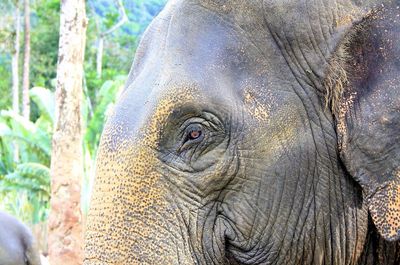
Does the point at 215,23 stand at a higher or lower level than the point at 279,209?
higher

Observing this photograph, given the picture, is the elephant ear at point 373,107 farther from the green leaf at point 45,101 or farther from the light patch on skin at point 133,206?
the green leaf at point 45,101

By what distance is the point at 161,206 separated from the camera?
1.95 meters

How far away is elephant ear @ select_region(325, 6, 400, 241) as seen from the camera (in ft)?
6.69

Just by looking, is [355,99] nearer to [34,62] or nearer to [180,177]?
[180,177]

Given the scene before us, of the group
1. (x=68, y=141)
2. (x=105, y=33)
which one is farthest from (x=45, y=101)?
(x=105, y=33)

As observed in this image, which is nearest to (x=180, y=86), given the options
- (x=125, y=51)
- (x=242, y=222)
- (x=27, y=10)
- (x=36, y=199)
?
(x=242, y=222)

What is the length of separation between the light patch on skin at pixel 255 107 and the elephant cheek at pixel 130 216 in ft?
0.89

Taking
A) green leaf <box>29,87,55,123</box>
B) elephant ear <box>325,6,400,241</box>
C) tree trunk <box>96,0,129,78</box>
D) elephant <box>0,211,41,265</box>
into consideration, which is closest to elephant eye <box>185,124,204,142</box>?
elephant ear <box>325,6,400,241</box>

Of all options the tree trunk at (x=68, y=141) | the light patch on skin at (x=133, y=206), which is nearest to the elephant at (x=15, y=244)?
the tree trunk at (x=68, y=141)

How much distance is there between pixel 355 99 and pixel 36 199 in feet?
54.6

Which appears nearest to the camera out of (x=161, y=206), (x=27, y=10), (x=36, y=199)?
(x=161, y=206)

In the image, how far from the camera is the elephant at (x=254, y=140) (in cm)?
195

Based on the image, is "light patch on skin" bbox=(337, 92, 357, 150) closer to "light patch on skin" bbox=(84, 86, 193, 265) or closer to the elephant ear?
the elephant ear

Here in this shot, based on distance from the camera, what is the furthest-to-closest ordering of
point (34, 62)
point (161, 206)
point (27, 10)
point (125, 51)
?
point (125, 51)
point (34, 62)
point (27, 10)
point (161, 206)
